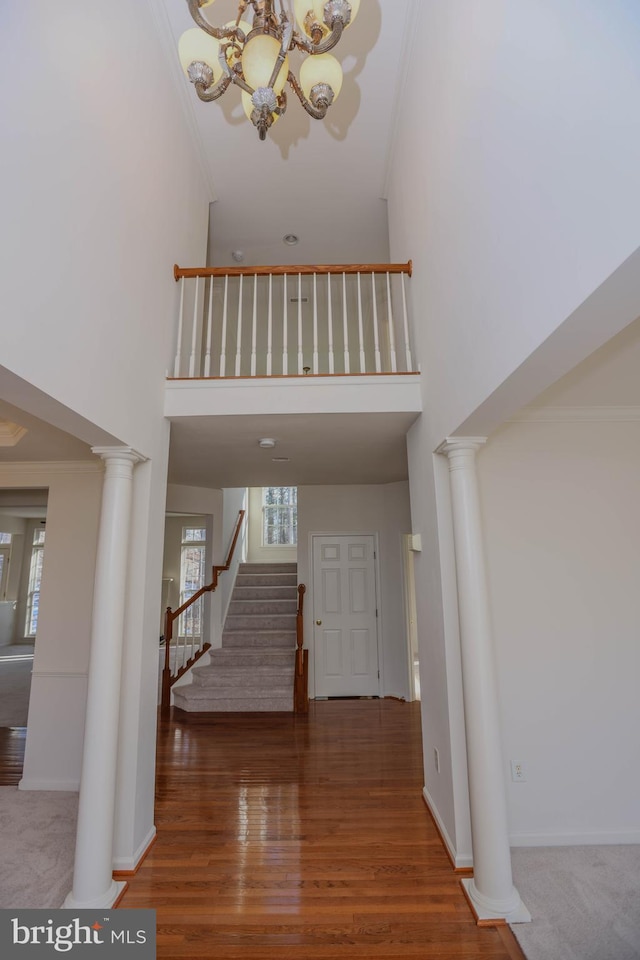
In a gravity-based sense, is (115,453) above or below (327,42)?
below

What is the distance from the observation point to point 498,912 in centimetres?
206

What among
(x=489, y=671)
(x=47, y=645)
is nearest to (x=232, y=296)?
(x=47, y=645)

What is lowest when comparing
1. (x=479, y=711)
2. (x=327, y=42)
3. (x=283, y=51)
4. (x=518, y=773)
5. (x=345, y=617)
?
(x=518, y=773)

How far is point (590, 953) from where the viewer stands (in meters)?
1.85

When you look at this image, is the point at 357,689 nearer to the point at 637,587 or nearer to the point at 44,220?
the point at 637,587

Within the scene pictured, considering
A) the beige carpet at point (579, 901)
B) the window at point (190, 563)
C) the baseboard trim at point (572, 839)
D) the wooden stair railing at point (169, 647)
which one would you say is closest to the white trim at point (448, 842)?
the beige carpet at point (579, 901)

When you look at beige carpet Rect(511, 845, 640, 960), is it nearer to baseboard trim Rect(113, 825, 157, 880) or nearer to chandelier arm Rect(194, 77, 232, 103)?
baseboard trim Rect(113, 825, 157, 880)

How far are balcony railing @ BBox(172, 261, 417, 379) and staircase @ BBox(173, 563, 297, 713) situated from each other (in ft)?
10.7

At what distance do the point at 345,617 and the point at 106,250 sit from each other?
191 inches

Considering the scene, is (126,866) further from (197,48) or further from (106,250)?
(197,48)

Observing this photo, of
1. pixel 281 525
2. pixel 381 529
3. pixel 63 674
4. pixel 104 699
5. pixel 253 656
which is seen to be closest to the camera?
pixel 104 699

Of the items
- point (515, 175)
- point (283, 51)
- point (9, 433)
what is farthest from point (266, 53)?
point (9, 433)

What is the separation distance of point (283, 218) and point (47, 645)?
470cm

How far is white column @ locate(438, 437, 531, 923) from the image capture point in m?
2.11
